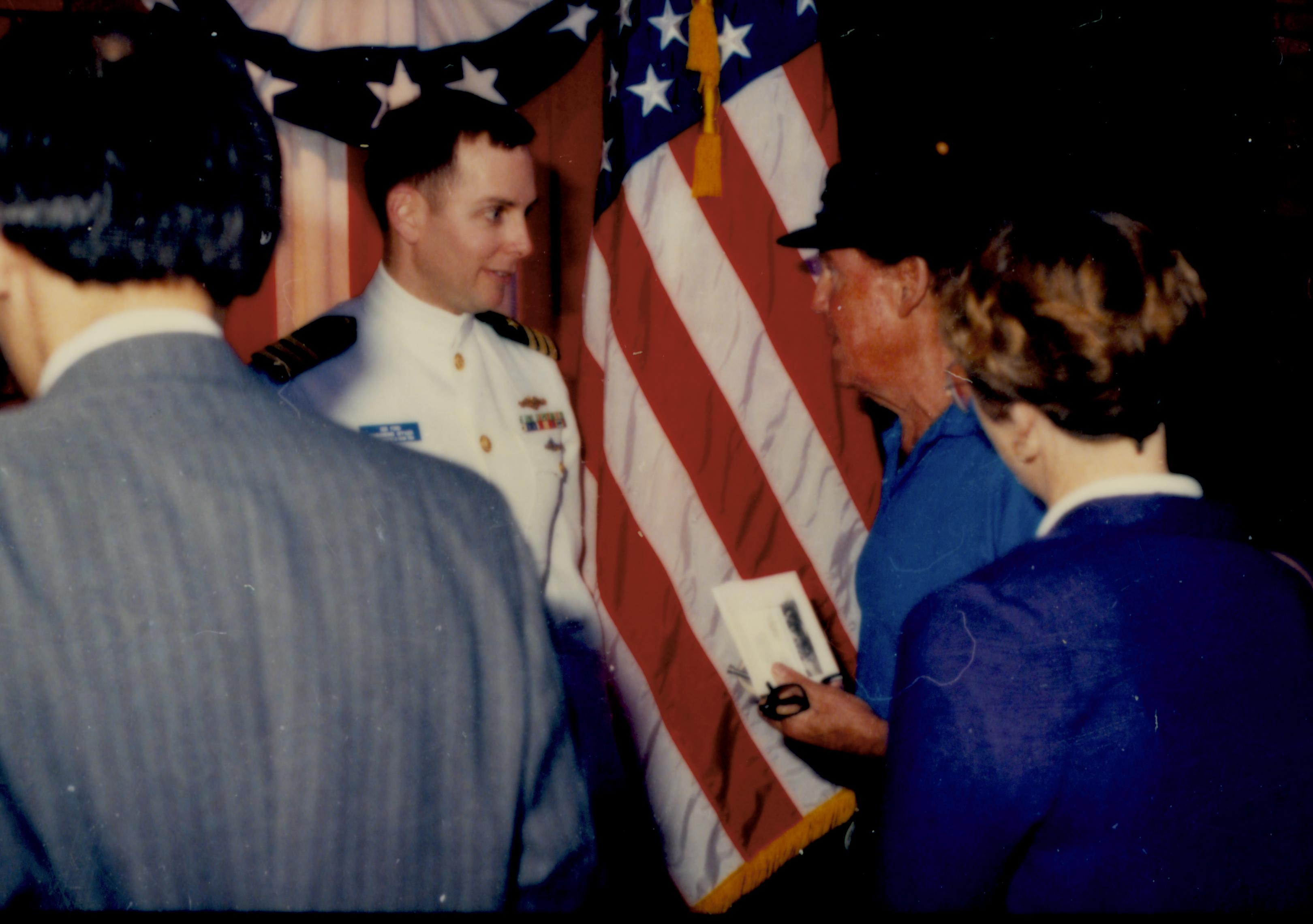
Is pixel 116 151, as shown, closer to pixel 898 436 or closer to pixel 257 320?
pixel 257 320

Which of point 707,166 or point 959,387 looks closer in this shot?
→ point 959,387

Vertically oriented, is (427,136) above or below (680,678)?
above

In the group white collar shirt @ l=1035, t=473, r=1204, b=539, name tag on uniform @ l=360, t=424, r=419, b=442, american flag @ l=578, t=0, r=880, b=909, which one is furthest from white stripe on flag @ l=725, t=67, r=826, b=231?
white collar shirt @ l=1035, t=473, r=1204, b=539

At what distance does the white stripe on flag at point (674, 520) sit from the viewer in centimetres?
154

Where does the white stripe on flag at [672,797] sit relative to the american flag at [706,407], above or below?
below

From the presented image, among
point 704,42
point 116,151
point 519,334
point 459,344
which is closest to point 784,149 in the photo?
point 704,42

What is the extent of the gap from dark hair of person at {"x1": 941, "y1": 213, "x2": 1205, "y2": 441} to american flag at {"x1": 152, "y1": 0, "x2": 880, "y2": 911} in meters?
0.84

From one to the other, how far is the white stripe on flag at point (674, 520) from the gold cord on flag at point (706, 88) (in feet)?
0.80

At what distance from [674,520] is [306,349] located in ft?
2.33

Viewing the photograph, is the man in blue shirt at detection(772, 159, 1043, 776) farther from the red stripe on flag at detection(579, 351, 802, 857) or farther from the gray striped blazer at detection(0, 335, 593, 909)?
the gray striped blazer at detection(0, 335, 593, 909)

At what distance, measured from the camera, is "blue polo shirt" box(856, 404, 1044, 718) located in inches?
43.9

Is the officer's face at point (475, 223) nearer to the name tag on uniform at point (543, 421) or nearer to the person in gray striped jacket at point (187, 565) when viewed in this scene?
the name tag on uniform at point (543, 421)

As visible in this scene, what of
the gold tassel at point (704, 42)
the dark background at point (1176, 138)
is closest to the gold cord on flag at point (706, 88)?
the gold tassel at point (704, 42)

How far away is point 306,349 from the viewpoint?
1.21 m
